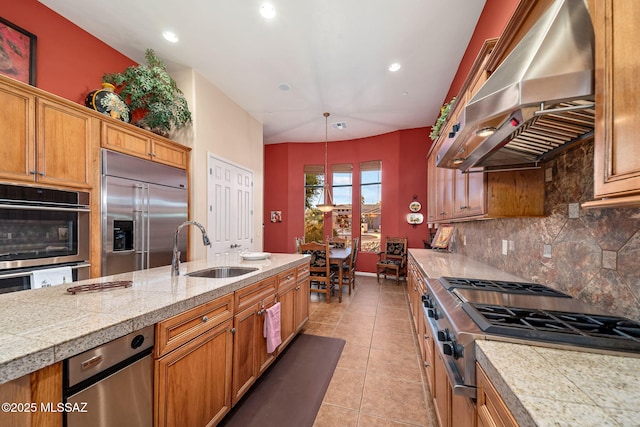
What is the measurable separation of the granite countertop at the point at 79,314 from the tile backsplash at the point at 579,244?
196cm

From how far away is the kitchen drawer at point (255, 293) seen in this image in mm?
1713

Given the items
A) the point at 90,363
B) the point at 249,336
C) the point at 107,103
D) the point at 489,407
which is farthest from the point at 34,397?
the point at 107,103

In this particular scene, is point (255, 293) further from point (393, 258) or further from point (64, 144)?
point (393, 258)

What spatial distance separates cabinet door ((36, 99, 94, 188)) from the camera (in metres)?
2.04

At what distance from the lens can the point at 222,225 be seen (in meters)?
4.11

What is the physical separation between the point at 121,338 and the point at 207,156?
317 cm

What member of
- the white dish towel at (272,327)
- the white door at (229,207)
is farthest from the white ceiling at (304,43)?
the white dish towel at (272,327)

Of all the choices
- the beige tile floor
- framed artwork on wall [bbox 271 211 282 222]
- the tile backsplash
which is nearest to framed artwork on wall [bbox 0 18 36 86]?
the beige tile floor

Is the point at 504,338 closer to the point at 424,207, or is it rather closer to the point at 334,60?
the point at 334,60

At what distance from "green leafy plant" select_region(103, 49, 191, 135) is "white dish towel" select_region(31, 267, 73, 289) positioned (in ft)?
5.94

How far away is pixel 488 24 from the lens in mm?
2348

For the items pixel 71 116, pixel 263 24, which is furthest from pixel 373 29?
pixel 71 116

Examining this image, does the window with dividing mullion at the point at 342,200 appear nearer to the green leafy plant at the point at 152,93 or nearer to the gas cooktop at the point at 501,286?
the green leafy plant at the point at 152,93

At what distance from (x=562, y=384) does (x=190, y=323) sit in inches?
58.4
